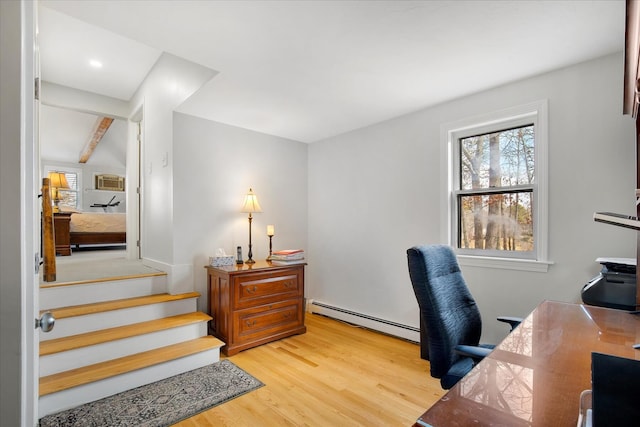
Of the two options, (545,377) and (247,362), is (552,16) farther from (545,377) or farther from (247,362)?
(247,362)

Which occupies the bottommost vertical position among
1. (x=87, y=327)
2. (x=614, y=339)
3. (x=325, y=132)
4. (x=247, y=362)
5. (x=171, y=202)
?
(x=247, y=362)

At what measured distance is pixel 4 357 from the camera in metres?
0.67

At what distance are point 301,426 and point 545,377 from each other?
147cm

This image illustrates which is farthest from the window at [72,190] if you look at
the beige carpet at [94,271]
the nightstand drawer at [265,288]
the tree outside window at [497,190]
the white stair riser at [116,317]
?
the tree outside window at [497,190]

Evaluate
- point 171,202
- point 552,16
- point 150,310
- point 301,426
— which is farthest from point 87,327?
point 552,16

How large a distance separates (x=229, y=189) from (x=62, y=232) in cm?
371

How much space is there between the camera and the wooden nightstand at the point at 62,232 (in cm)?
496

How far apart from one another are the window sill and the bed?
6423 millimetres

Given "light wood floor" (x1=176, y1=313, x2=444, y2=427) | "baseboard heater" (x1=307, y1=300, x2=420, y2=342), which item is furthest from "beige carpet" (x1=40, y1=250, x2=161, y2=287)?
"baseboard heater" (x1=307, y1=300, x2=420, y2=342)

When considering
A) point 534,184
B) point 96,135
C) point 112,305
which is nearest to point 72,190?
point 96,135

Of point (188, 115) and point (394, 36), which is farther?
point (188, 115)

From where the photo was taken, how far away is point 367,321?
3.36 meters

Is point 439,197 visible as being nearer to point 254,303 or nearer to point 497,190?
point 497,190

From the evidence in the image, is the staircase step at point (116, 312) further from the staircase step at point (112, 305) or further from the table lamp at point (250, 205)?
the table lamp at point (250, 205)
